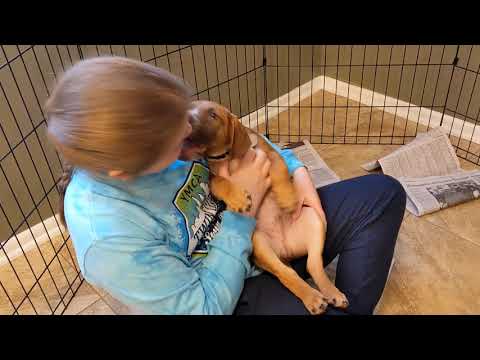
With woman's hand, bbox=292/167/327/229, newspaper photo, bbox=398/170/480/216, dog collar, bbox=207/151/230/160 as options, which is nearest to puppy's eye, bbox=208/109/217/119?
dog collar, bbox=207/151/230/160

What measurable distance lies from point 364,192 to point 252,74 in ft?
4.85

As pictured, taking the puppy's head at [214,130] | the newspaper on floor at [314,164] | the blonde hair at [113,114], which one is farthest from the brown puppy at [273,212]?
the newspaper on floor at [314,164]

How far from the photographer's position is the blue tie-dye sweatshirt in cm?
93

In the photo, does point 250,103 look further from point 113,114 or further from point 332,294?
point 113,114

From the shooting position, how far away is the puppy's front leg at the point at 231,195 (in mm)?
1198

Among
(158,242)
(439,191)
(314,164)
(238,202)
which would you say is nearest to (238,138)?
(238,202)

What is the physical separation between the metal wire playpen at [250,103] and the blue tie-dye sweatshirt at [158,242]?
787mm

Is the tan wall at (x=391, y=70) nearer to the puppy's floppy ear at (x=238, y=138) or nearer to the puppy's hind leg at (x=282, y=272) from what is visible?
the puppy's floppy ear at (x=238, y=138)

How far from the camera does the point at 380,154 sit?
244cm

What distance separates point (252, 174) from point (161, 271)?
1.46 feet

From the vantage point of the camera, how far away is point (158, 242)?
3.28 ft

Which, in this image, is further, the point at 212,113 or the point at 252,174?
the point at 252,174
